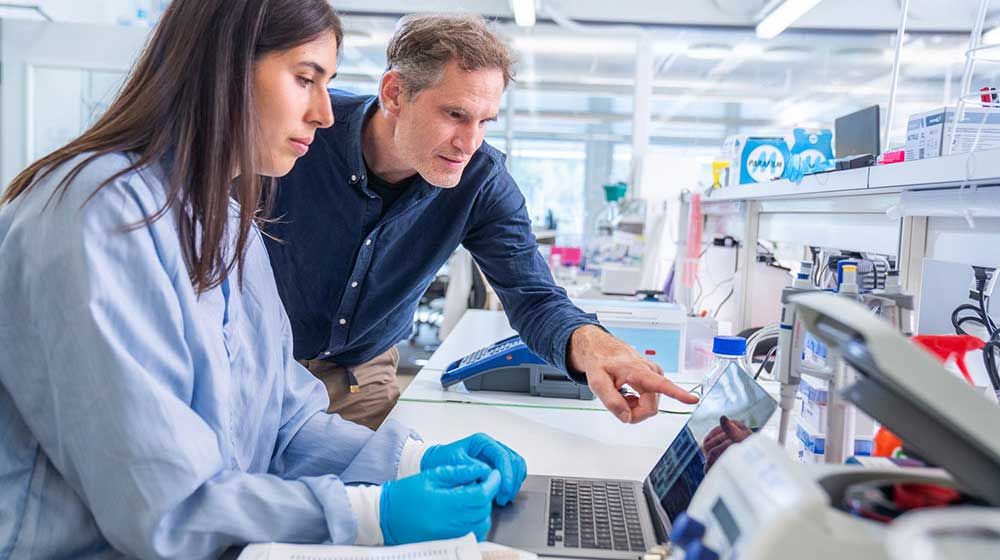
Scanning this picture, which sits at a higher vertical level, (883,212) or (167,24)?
(167,24)

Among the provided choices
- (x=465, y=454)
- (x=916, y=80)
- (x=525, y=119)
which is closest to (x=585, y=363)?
(x=465, y=454)

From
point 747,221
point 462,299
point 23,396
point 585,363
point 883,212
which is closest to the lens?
point 23,396

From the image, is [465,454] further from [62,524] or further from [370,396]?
[370,396]

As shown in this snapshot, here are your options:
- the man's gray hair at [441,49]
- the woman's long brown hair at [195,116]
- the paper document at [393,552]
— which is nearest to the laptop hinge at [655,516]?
the paper document at [393,552]

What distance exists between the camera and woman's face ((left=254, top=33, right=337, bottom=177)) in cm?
101

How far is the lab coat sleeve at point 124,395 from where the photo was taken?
30.3 inches

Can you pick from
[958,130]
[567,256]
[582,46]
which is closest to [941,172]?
[958,130]

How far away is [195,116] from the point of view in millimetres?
929

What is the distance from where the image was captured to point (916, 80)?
6.41m

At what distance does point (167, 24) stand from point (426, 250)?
0.93m

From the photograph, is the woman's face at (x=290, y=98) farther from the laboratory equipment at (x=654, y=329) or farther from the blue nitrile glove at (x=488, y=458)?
the laboratory equipment at (x=654, y=329)

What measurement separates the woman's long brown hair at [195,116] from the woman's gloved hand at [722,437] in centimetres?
67

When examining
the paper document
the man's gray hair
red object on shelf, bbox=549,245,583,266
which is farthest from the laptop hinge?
red object on shelf, bbox=549,245,583,266

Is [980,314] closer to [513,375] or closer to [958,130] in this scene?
[958,130]
